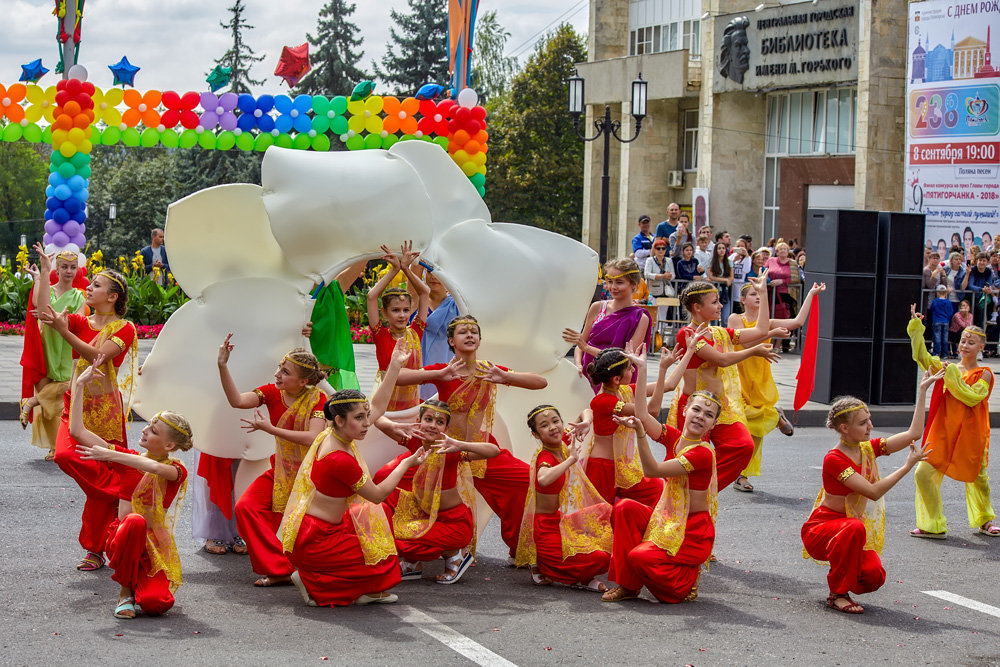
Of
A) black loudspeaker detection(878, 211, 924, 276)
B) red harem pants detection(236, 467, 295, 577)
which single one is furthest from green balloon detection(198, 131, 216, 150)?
red harem pants detection(236, 467, 295, 577)

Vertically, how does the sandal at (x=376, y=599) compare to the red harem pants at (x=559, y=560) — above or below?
below

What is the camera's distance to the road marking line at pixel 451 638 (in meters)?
5.23

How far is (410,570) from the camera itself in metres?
6.73

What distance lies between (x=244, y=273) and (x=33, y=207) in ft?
232

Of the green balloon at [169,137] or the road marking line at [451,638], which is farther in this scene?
the green balloon at [169,137]

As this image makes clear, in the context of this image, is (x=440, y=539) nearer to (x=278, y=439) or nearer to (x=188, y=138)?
(x=278, y=439)

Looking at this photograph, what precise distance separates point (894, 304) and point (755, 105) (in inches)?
870

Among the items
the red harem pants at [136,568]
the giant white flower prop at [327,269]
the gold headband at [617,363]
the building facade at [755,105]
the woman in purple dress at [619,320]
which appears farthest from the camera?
the building facade at [755,105]

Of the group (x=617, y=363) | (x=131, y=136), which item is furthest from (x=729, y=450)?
(x=131, y=136)

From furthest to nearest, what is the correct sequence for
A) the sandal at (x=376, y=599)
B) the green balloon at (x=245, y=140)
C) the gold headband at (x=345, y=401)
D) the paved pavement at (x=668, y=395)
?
the green balloon at (x=245, y=140)
the paved pavement at (x=668, y=395)
the sandal at (x=376, y=599)
the gold headband at (x=345, y=401)

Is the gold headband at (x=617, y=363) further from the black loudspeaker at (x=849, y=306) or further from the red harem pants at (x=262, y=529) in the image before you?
the black loudspeaker at (x=849, y=306)

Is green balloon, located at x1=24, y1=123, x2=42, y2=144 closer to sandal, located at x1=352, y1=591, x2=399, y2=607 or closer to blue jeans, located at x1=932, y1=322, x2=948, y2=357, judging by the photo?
sandal, located at x1=352, y1=591, x2=399, y2=607

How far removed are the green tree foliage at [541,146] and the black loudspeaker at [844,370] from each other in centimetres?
3180

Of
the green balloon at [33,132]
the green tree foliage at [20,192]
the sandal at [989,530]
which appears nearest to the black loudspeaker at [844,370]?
the sandal at [989,530]
